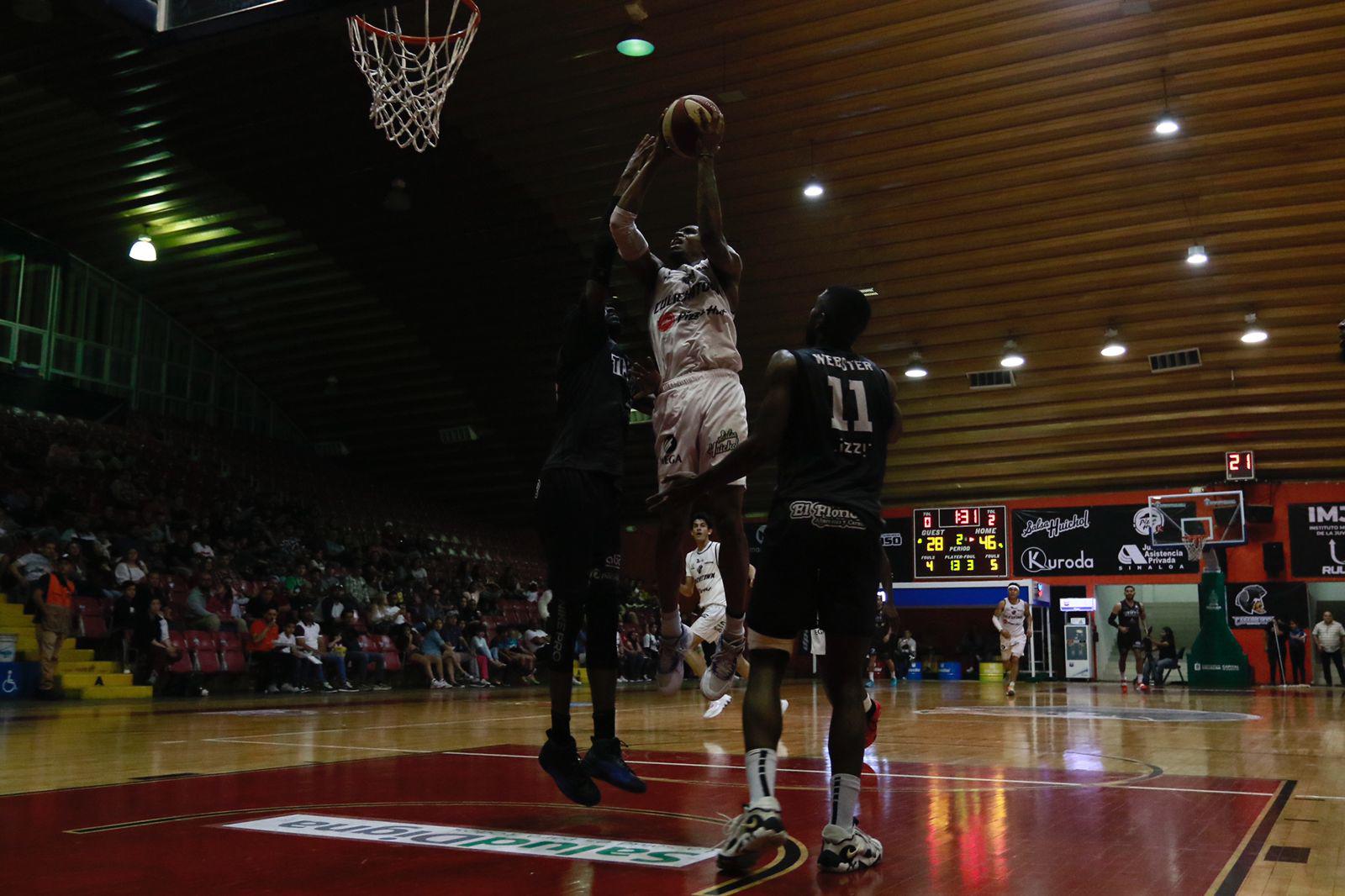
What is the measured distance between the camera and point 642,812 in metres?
4.37

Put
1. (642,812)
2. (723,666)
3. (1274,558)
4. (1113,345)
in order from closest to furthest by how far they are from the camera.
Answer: (642,812) < (723,666) < (1113,345) < (1274,558)

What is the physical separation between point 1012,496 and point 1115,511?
2417mm

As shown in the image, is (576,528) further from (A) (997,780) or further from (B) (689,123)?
(A) (997,780)

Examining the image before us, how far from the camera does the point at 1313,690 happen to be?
20547mm

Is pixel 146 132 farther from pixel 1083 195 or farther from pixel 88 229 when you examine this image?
pixel 1083 195

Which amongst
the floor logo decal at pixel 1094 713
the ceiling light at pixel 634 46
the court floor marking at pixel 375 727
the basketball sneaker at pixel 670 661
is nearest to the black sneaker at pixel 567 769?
the basketball sneaker at pixel 670 661

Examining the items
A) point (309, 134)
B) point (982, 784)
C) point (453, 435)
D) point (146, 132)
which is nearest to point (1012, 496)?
point (453, 435)

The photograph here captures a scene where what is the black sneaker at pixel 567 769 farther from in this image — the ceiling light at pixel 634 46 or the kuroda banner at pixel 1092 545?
the kuroda banner at pixel 1092 545

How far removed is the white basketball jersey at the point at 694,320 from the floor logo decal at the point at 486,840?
6.65ft

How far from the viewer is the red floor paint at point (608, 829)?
3.04m

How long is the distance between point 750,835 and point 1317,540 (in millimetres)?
24787

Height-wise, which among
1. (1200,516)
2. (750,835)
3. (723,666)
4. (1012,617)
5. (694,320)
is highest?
(1200,516)

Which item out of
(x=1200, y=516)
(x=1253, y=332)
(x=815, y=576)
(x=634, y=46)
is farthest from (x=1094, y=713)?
(x=1200, y=516)

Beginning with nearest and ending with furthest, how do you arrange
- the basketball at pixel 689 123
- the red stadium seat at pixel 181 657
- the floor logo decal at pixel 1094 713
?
the basketball at pixel 689 123 → the floor logo decal at pixel 1094 713 → the red stadium seat at pixel 181 657
